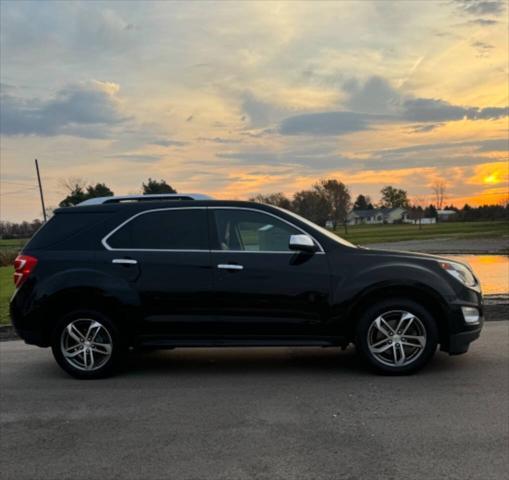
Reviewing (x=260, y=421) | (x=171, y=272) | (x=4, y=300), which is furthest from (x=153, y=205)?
(x=4, y=300)

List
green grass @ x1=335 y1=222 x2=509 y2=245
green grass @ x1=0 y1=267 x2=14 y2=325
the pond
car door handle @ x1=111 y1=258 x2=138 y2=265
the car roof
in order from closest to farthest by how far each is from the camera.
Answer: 1. car door handle @ x1=111 y1=258 x2=138 y2=265
2. the car roof
3. green grass @ x1=0 y1=267 x2=14 y2=325
4. the pond
5. green grass @ x1=335 y1=222 x2=509 y2=245

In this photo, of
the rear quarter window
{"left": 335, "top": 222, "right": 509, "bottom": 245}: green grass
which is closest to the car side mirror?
the rear quarter window

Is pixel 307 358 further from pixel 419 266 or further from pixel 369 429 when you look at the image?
pixel 369 429

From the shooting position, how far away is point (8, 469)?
365 cm

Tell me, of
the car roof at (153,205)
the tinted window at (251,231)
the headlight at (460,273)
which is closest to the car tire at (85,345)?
the car roof at (153,205)

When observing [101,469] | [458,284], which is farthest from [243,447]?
[458,284]

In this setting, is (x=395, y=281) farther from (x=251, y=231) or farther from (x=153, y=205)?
(x=153, y=205)

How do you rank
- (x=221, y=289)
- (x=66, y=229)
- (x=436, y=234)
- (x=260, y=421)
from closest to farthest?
(x=260, y=421)
(x=221, y=289)
(x=66, y=229)
(x=436, y=234)

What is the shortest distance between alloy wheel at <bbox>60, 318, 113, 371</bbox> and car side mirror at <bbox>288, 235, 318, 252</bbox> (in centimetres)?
217

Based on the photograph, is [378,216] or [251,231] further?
[378,216]

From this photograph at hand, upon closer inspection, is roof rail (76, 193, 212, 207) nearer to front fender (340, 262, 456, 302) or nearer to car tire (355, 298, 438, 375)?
front fender (340, 262, 456, 302)

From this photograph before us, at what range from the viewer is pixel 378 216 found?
14500cm

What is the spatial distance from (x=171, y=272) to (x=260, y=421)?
Result: 6.27 feet

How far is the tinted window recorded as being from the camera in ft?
18.4
